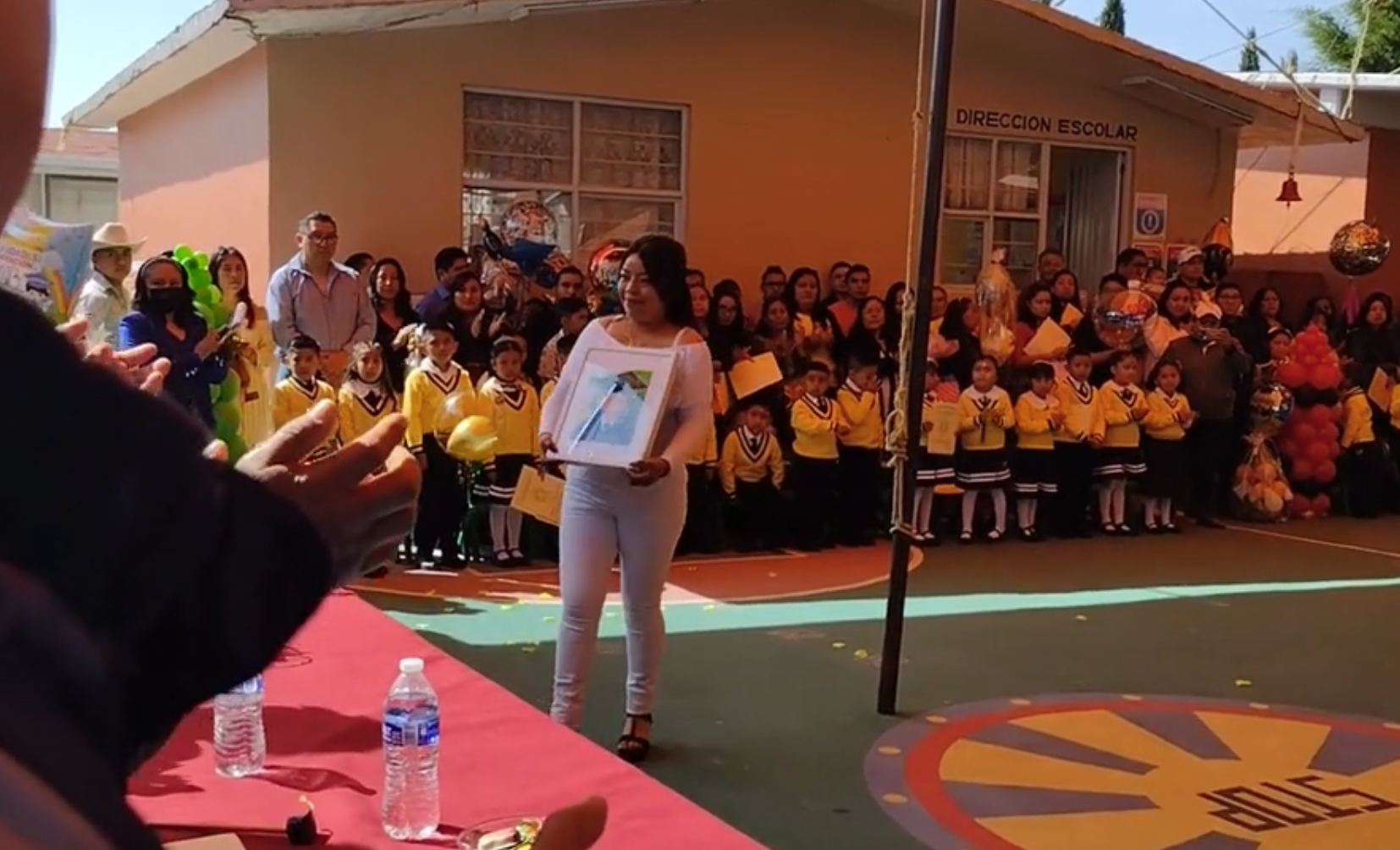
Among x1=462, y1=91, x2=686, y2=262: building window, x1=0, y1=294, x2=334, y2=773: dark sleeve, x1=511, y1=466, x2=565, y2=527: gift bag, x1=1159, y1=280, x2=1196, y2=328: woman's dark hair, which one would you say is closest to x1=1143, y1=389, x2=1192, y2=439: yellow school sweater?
x1=1159, y1=280, x2=1196, y2=328: woman's dark hair

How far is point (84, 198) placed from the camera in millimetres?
13875

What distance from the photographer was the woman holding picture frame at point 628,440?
3861mm

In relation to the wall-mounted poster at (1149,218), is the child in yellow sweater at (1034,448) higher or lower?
lower

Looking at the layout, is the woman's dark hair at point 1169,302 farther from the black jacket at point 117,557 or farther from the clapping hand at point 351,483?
the black jacket at point 117,557

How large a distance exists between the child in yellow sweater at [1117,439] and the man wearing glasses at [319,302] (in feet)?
14.6

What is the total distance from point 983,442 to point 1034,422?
0.34 meters

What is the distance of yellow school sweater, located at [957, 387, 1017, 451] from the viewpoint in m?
8.38

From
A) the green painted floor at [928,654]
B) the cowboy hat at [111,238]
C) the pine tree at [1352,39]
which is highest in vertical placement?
the pine tree at [1352,39]

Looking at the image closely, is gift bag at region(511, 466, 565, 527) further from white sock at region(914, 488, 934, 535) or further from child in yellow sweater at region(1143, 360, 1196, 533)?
child in yellow sweater at region(1143, 360, 1196, 533)

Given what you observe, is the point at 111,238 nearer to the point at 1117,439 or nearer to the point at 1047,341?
the point at 1047,341

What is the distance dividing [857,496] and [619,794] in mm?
6287

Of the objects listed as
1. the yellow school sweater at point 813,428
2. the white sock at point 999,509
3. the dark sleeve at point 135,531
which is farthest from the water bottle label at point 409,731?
the white sock at point 999,509

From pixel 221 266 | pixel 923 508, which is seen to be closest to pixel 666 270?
pixel 221 266

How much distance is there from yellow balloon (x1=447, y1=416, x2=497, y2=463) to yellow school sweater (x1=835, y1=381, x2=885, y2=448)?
7.15 feet
